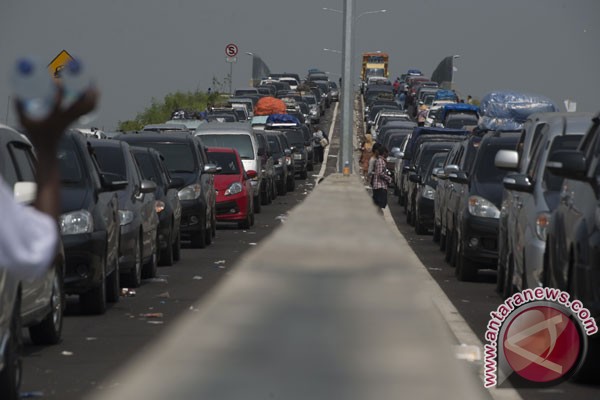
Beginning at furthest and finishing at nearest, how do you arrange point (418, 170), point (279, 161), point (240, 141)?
1. point (279, 161)
2. point (240, 141)
3. point (418, 170)

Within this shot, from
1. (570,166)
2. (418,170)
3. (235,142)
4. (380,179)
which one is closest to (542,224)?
(570,166)

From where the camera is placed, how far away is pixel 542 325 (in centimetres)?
988

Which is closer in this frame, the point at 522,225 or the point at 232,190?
the point at 522,225

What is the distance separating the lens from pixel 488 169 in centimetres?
2025

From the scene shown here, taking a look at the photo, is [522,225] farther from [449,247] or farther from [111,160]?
[449,247]

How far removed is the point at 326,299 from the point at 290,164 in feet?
154

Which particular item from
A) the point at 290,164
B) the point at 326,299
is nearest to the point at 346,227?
the point at 326,299

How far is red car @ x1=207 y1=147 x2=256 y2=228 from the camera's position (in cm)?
3028

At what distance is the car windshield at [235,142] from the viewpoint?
1379 inches

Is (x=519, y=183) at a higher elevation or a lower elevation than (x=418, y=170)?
higher

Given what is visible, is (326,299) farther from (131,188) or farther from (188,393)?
(131,188)

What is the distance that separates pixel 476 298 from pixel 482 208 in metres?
2.82

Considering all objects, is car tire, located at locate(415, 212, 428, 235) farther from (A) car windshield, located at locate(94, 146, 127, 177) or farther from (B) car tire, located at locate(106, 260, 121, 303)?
(B) car tire, located at locate(106, 260, 121, 303)

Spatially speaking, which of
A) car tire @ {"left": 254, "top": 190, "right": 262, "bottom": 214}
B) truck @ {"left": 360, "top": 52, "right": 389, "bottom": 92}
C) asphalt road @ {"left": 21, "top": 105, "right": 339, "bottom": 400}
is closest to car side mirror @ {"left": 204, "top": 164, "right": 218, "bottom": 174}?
asphalt road @ {"left": 21, "top": 105, "right": 339, "bottom": 400}
